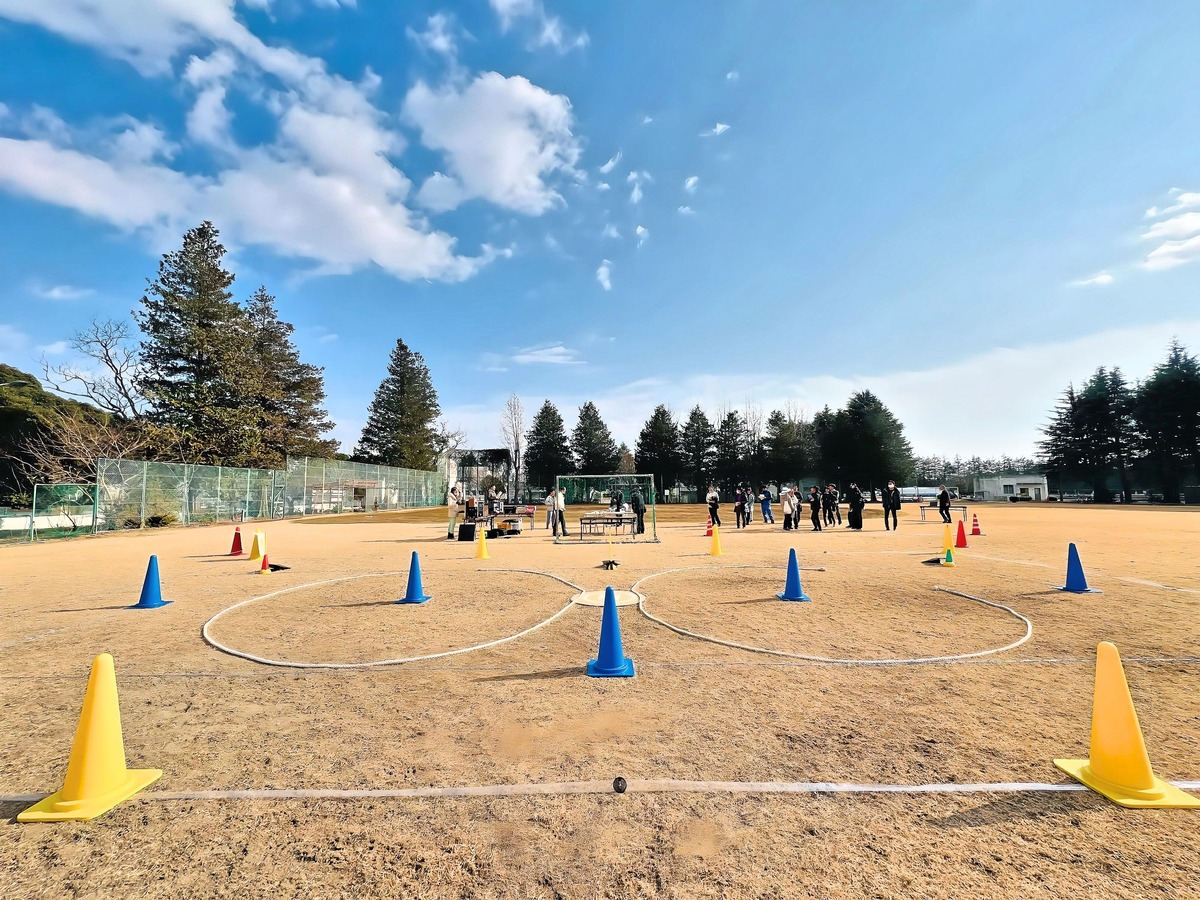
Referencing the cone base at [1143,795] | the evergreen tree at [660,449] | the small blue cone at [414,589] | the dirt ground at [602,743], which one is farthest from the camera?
the evergreen tree at [660,449]

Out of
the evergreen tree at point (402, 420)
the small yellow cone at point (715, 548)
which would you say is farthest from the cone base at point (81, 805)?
the evergreen tree at point (402, 420)

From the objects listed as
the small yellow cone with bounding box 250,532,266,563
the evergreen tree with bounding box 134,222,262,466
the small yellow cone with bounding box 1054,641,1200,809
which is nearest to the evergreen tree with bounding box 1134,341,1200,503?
the small yellow cone with bounding box 1054,641,1200,809

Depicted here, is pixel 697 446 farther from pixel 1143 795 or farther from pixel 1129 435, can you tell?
pixel 1143 795

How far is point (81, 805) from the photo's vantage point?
287 cm

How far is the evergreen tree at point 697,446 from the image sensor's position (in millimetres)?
73562

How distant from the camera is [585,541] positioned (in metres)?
17.6

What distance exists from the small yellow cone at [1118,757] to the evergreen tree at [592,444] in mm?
74314

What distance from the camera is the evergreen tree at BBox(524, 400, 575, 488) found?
76.6m

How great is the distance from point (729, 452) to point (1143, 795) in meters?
70.2

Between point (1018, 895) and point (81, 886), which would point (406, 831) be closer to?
point (81, 886)

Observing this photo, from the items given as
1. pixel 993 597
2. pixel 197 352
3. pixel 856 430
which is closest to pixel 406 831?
pixel 993 597

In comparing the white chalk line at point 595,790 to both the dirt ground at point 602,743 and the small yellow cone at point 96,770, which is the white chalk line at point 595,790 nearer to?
the dirt ground at point 602,743

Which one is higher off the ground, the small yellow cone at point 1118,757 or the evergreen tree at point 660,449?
the evergreen tree at point 660,449

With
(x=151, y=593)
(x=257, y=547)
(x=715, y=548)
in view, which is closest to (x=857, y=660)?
(x=715, y=548)
